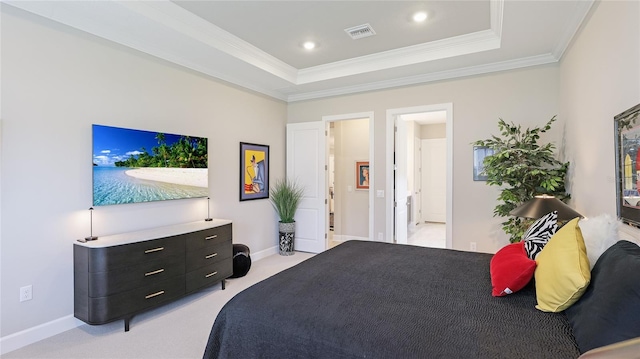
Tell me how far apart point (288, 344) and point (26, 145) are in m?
2.64

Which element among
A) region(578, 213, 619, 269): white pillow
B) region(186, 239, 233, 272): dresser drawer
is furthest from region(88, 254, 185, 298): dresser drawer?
region(578, 213, 619, 269): white pillow

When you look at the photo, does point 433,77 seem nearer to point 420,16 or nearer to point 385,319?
point 420,16

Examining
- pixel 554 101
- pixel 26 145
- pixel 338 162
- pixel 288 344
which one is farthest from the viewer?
pixel 338 162

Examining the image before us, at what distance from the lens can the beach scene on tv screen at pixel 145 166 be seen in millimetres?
2954

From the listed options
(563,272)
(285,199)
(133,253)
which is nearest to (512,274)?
(563,272)

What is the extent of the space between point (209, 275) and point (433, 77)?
147 inches

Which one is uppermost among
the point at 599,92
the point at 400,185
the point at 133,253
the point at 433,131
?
the point at 433,131

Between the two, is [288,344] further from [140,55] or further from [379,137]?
[379,137]

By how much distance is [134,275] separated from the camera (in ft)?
9.19

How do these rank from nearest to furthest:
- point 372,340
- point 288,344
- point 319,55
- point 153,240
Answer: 1. point 372,340
2. point 288,344
3. point 153,240
4. point 319,55

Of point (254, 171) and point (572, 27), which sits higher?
point (572, 27)

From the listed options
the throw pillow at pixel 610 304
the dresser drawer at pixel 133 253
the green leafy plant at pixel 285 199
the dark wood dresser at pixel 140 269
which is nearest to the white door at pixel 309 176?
the green leafy plant at pixel 285 199

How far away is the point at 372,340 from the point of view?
1291mm

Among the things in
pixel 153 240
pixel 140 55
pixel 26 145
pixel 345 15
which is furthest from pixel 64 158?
pixel 345 15
